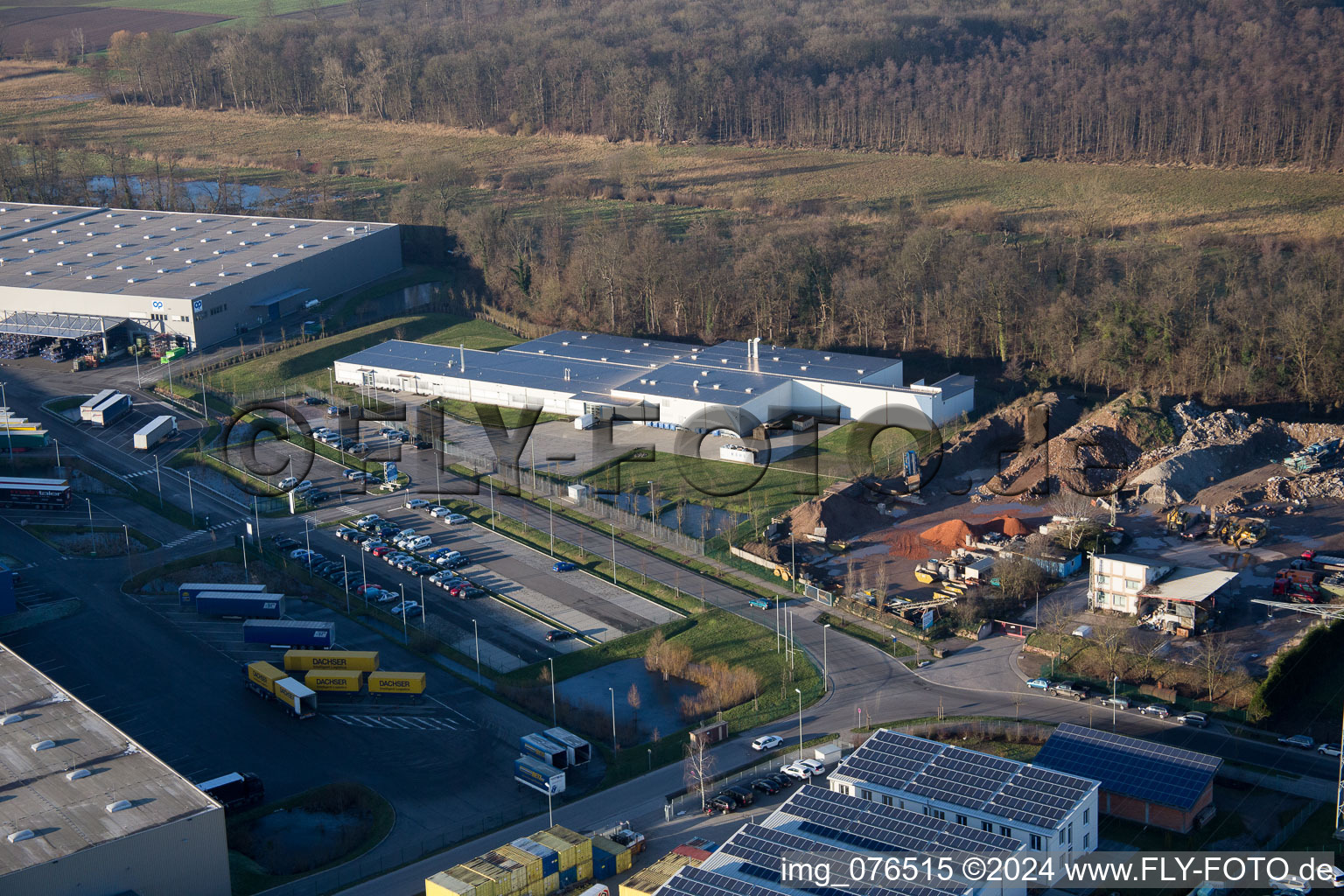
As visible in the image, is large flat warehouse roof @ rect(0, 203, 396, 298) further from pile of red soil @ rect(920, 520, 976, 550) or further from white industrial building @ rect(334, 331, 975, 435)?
pile of red soil @ rect(920, 520, 976, 550)

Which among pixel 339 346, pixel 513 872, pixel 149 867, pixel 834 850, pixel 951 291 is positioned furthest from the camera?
pixel 339 346

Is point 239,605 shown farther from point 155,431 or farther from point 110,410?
point 110,410

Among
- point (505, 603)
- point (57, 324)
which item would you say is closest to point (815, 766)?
point (505, 603)

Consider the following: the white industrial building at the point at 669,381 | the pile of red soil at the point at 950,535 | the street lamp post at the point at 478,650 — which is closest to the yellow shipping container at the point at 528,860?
the street lamp post at the point at 478,650

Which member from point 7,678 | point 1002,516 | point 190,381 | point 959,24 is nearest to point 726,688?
point 1002,516

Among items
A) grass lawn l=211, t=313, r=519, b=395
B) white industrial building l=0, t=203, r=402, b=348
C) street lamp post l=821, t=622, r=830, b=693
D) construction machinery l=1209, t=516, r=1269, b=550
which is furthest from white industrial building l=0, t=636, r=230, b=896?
white industrial building l=0, t=203, r=402, b=348

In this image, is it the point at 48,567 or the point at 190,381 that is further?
the point at 190,381

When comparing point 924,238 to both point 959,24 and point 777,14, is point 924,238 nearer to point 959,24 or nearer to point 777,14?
point 959,24
